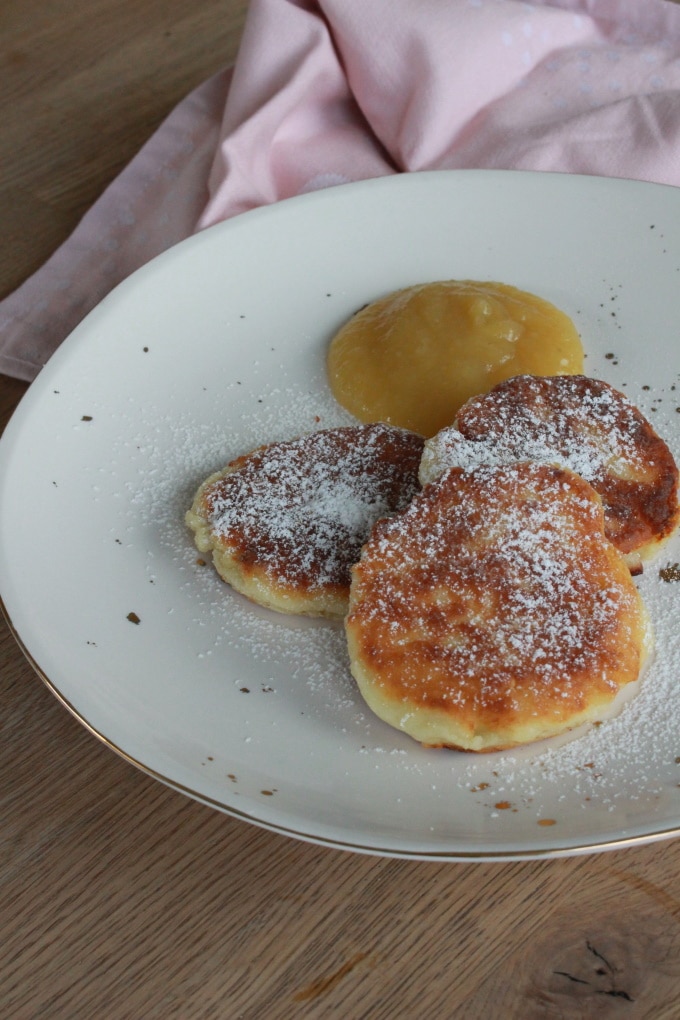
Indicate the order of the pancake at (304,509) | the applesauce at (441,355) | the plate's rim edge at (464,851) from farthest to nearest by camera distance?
the applesauce at (441,355) < the pancake at (304,509) < the plate's rim edge at (464,851)

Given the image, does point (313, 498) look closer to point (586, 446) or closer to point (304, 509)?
point (304, 509)

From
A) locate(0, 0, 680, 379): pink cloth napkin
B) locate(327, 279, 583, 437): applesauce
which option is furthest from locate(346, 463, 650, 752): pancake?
locate(0, 0, 680, 379): pink cloth napkin

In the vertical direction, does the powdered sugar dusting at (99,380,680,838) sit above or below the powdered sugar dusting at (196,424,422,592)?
below

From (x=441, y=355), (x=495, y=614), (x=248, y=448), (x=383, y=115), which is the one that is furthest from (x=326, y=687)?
(x=383, y=115)

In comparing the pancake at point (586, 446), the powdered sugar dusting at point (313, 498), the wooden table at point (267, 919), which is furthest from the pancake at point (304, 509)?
the wooden table at point (267, 919)

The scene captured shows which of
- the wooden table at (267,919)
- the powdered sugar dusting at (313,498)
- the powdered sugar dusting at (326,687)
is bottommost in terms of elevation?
the wooden table at (267,919)

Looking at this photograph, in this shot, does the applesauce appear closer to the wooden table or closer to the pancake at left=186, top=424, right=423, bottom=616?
the pancake at left=186, top=424, right=423, bottom=616

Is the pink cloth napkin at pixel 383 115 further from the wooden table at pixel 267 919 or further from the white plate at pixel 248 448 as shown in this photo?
the wooden table at pixel 267 919

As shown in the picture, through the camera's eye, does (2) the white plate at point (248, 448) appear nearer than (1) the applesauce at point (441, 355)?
Yes
